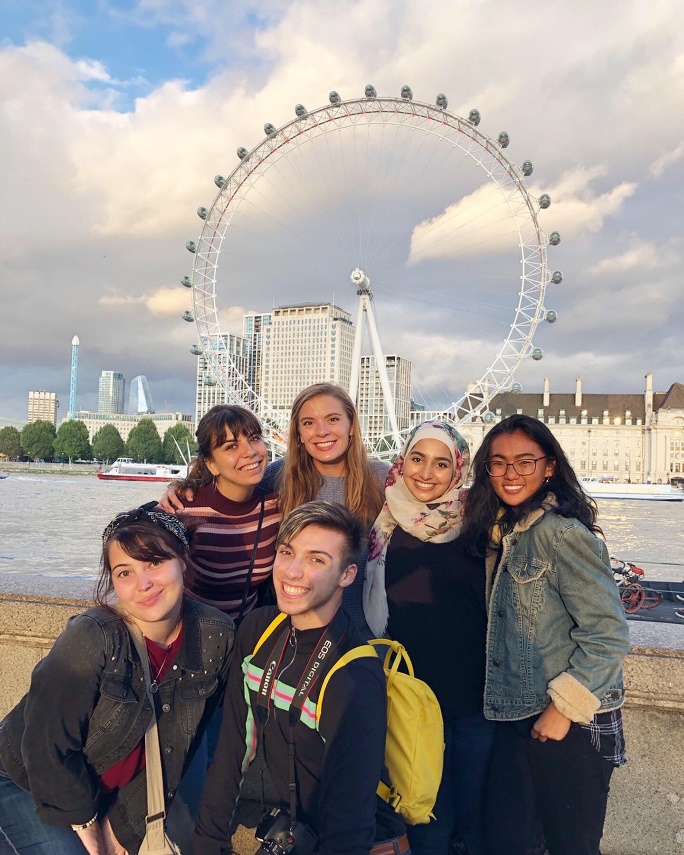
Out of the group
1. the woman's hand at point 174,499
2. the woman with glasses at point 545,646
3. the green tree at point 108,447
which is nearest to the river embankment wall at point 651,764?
the woman with glasses at point 545,646

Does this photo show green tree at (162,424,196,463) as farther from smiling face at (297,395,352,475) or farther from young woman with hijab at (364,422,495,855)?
young woman with hijab at (364,422,495,855)

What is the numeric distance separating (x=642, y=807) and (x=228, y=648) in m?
1.52

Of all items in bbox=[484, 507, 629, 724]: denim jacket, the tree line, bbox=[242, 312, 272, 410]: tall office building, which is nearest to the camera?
bbox=[484, 507, 629, 724]: denim jacket

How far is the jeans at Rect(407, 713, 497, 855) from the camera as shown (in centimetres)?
221

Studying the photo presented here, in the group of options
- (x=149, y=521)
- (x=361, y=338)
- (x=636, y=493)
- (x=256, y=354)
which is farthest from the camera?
(x=636, y=493)

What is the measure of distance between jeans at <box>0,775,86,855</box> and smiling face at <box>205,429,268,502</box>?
1265 millimetres

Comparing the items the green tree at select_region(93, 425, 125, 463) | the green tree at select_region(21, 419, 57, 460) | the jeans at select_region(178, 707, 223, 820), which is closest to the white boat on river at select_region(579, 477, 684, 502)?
the green tree at select_region(93, 425, 125, 463)

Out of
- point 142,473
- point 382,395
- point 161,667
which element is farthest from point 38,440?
point 161,667

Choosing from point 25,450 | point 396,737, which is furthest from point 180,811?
point 25,450

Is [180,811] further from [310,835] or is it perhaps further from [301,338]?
[301,338]

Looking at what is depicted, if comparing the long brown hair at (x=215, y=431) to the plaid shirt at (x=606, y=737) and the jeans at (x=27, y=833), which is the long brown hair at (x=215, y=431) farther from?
the plaid shirt at (x=606, y=737)

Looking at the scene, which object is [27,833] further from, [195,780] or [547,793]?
[547,793]

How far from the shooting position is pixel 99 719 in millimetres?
1997

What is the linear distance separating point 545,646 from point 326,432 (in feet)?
4.07
